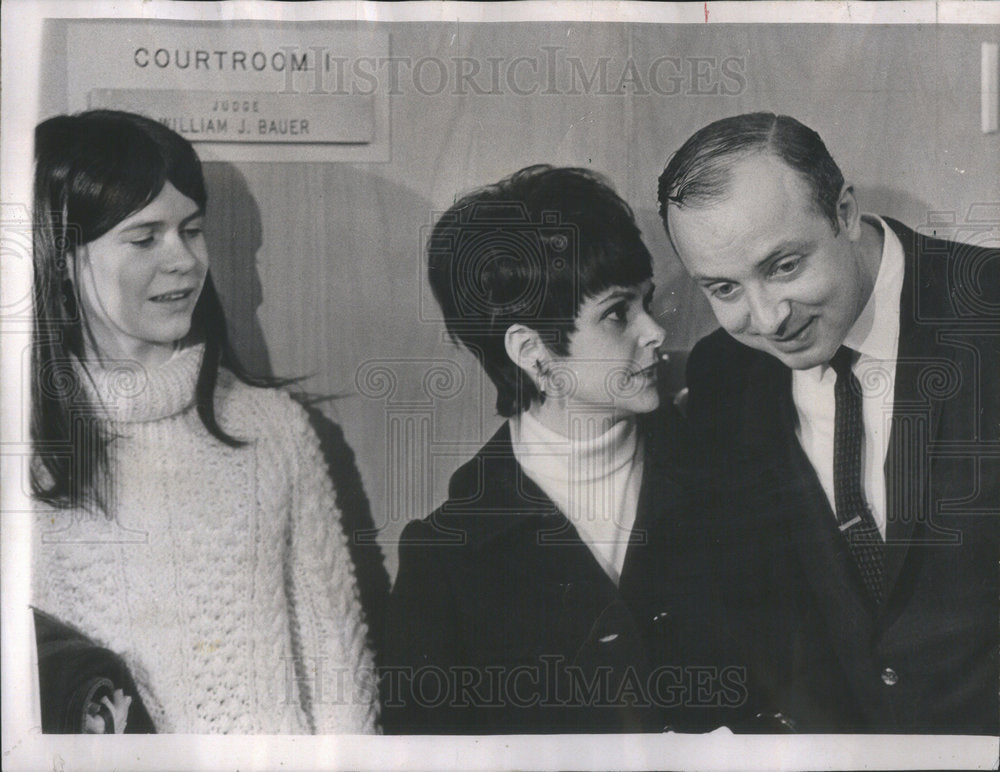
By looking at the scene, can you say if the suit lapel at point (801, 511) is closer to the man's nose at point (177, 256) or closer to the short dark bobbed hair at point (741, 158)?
the short dark bobbed hair at point (741, 158)

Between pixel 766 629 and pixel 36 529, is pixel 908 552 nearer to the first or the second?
pixel 766 629

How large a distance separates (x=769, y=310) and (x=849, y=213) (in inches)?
10.1

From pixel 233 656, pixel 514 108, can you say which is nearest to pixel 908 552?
pixel 514 108

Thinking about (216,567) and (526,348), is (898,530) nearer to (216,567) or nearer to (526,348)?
(526,348)

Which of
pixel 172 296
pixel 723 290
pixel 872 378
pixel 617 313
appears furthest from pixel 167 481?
pixel 872 378

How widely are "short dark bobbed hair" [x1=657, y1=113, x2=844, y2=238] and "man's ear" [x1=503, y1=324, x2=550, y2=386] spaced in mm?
347

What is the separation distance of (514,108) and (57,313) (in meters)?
1.01

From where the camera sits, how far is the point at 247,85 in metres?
1.88

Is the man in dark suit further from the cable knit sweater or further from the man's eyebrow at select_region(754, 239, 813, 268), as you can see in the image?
the cable knit sweater

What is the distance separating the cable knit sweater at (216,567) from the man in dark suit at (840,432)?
31.4 inches

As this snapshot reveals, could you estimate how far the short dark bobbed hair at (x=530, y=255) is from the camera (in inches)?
Answer: 73.5

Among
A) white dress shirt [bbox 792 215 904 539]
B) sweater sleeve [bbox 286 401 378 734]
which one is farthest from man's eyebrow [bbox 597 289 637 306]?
sweater sleeve [bbox 286 401 378 734]

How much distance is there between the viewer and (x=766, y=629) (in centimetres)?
187

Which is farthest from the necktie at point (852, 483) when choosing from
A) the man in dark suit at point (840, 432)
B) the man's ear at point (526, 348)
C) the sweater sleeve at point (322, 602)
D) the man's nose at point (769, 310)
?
the sweater sleeve at point (322, 602)
